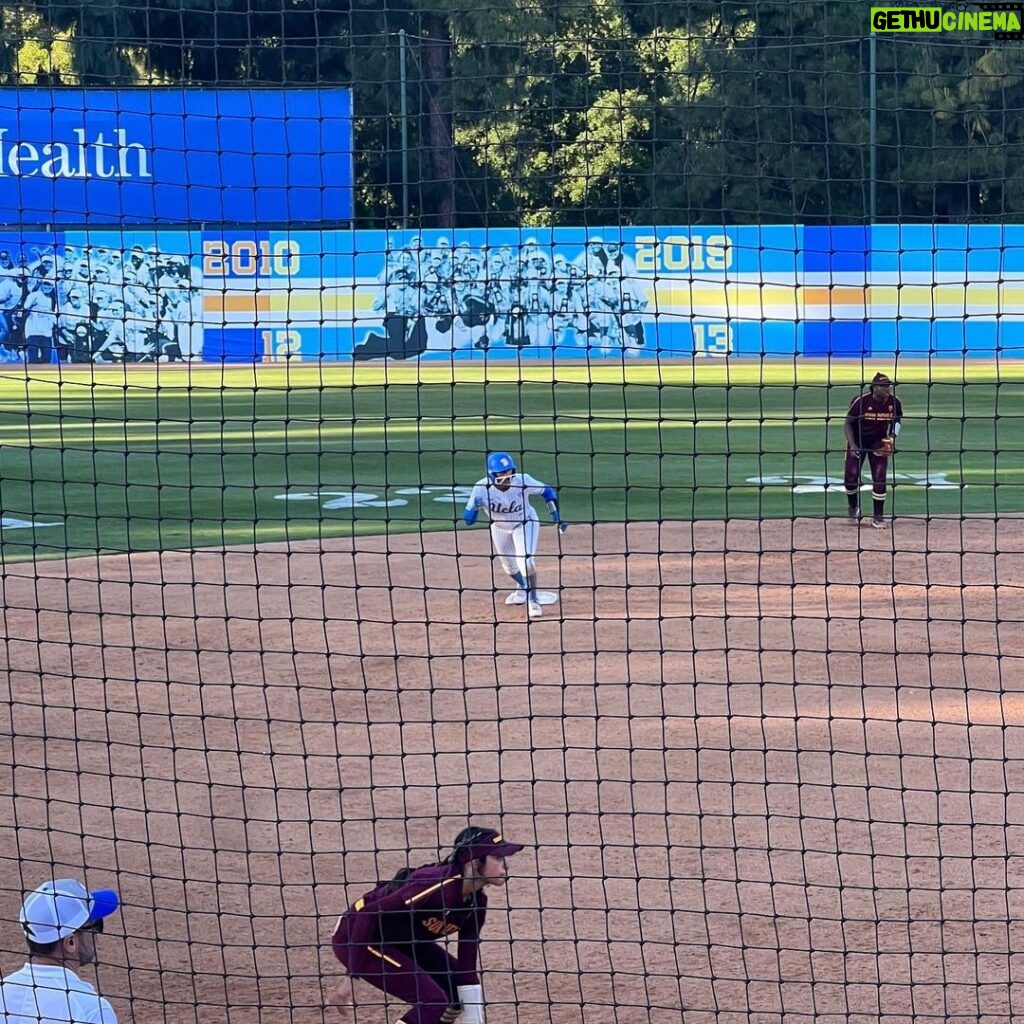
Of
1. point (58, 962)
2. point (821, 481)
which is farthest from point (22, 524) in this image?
point (58, 962)

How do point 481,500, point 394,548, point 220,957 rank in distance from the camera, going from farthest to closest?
point 394,548 < point 481,500 < point 220,957

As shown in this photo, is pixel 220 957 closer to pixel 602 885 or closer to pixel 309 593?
pixel 602 885

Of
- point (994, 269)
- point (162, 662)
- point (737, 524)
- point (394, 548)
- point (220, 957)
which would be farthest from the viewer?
point (994, 269)

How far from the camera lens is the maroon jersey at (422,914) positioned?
19.0ft

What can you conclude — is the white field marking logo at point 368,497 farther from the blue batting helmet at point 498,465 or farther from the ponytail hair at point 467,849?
the ponytail hair at point 467,849

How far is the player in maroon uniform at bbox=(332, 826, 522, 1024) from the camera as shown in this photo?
5773 millimetres

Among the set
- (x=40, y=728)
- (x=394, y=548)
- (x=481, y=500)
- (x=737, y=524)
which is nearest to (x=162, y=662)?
(x=40, y=728)

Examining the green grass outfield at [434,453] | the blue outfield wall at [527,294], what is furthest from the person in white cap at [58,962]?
the blue outfield wall at [527,294]

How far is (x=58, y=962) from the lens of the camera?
5098 millimetres

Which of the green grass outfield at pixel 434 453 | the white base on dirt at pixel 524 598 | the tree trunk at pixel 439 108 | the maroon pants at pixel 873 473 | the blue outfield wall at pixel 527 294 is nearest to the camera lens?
the white base on dirt at pixel 524 598

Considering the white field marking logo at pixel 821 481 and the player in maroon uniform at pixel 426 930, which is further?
the white field marking logo at pixel 821 481

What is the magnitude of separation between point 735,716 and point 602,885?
2.28 meters

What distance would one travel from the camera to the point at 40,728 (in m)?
10.2

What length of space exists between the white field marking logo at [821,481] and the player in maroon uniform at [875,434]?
1.74 metres
